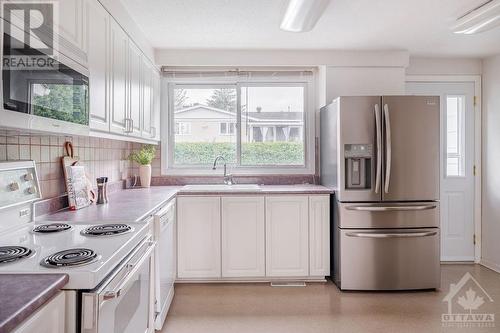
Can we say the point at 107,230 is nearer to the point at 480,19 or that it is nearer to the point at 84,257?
the point at 84,257

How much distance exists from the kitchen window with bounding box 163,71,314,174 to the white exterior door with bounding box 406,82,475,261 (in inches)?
55.0

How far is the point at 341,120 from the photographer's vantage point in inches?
115

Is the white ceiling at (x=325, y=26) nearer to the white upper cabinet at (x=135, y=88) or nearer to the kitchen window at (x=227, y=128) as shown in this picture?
the white upper cabinet at (x=135, y=88)

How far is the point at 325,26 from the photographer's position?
9.37 ft

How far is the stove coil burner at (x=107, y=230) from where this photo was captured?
4.97 ft

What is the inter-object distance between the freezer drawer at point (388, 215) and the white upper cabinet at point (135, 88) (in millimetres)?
1930

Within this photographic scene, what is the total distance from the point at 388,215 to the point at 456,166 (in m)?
1.56

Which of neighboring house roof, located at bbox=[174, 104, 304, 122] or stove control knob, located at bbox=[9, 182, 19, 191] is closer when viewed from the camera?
stove control knob, located at bbox=[9, 182, 19, 191]

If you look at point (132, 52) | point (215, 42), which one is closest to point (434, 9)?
point (215, 42)

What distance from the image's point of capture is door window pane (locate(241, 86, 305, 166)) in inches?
150

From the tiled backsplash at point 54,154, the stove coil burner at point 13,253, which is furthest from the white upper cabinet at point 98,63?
the stove coil burner at point 13,253

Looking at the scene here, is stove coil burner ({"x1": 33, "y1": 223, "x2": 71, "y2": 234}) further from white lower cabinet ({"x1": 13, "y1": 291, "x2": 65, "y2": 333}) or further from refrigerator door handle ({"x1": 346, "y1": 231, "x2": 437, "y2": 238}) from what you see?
refrigerator door handle ({"x1": 346, "y1": 231, "x2": 437, "y2": 238})

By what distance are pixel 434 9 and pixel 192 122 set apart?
2.58 m

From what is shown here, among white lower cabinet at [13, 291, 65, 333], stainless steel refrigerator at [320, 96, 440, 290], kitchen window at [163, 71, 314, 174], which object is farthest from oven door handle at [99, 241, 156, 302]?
kitchen window at [163, 71, 314, 174]
